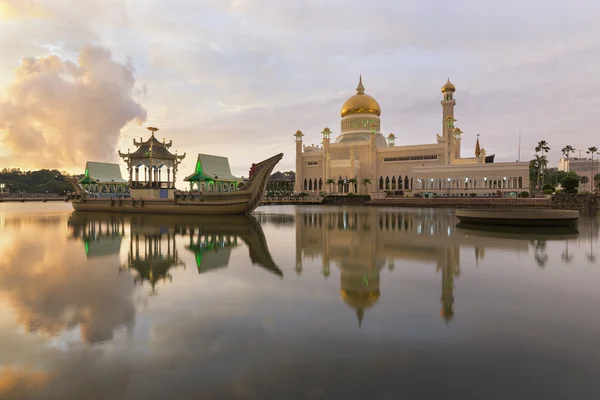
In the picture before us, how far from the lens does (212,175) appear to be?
38.3m

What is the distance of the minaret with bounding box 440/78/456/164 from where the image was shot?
6062 centimetres

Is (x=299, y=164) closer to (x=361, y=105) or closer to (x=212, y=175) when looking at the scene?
(x=361, y=105)

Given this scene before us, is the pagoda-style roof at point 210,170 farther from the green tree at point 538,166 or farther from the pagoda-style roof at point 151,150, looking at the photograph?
the green tree at point 538,166

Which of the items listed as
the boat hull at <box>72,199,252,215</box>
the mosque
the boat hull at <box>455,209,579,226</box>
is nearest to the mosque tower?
the mosque

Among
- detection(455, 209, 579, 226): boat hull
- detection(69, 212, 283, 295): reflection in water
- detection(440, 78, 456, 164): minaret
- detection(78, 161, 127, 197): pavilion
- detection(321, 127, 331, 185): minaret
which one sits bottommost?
detection(69, 212, 283, 295): reflection in water

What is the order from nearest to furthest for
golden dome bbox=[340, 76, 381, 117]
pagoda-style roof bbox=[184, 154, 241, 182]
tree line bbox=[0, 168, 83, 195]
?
1. pagoda-style roof bbox=[184, 154, 241, 182]
2. golden dome bbox=[340, 76, 381, 117]
3. tree line bbox=[0, 168, 83, 195]

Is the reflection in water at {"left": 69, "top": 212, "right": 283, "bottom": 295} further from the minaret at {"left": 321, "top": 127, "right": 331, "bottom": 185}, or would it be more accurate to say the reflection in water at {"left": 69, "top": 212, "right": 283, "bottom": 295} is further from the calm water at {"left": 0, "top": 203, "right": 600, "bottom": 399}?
the minaret at {"left": 321, "top": 127, "right": 331, "bottom": 185}

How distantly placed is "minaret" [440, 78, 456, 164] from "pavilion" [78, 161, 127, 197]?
1943 inches

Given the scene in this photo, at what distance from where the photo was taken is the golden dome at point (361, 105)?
71.6 metres

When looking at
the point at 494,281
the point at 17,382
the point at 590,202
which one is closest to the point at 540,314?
the point at 494,281

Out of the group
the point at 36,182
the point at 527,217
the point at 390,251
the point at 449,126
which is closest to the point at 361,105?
the point at 449,126

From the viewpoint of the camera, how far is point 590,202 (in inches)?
A: 1673

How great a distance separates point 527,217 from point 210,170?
94.4 feet

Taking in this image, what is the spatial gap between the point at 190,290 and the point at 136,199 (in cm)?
2955
